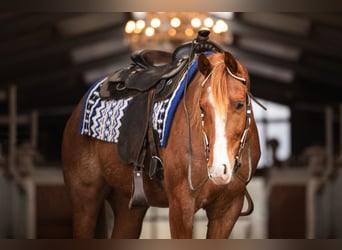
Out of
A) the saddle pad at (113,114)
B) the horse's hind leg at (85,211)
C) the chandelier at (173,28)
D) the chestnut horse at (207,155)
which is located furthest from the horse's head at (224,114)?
the chandelier at (173,28)

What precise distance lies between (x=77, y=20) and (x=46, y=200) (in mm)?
2538

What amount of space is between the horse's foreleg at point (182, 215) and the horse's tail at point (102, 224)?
2.21 ft

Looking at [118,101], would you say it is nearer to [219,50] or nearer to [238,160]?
[219,50]

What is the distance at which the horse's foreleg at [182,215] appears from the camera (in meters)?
3.61

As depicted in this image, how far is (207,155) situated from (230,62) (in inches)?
11.1

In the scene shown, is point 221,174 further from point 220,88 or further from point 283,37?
point 283,37

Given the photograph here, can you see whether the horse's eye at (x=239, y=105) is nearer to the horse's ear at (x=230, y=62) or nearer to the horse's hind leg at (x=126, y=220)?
the horse's ear at (x=230, y=62)

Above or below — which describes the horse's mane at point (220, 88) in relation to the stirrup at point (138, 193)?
above

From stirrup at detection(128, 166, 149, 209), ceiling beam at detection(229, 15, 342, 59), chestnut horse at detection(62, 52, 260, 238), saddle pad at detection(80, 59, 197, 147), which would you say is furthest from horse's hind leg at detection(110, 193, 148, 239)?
ceiling beam at detection(229, 15, 342, 59)

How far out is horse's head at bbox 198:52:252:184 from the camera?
3.42 m

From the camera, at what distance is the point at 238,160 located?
11.5 feet

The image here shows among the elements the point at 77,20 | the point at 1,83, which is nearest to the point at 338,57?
the point at 77,20

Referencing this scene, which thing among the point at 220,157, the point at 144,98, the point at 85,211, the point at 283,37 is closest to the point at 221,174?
the point at 220,157

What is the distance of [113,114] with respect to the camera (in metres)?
4.02
